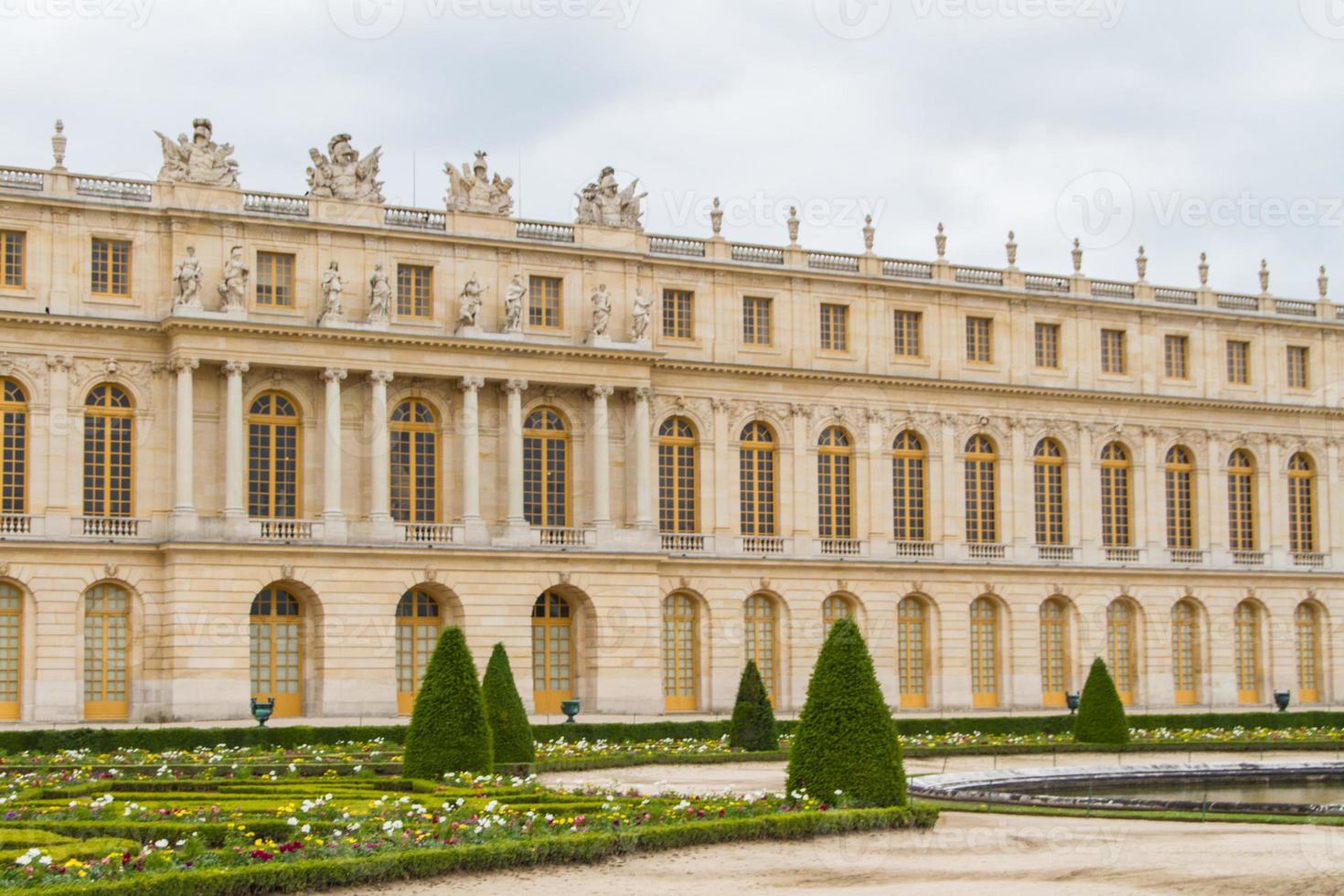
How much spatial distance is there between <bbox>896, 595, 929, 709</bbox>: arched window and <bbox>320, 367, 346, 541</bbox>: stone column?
16.8m

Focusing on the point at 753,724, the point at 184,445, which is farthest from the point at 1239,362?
the point at 184,445

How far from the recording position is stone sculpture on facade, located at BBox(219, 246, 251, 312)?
45688 mm

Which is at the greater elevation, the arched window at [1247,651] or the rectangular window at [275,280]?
the rectangular window at [275,280]

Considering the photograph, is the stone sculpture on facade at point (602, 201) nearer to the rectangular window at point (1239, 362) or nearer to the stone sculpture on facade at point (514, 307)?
the stone sculpture on facade at point (514, 307)

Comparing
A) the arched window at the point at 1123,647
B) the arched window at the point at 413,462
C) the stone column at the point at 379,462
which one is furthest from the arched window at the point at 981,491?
the stone column at the point at 379,462

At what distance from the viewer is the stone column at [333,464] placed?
46.5 m

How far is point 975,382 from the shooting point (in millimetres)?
56188

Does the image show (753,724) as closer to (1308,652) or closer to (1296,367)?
(1308,652)

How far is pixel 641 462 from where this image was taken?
50469 mm

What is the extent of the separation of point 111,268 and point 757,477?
18.4 m

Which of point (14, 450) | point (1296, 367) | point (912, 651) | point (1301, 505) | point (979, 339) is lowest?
point (912, 651)

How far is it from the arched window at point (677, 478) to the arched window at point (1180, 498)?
53.6 ft

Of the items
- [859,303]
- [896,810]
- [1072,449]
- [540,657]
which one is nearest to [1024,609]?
[1072,449]

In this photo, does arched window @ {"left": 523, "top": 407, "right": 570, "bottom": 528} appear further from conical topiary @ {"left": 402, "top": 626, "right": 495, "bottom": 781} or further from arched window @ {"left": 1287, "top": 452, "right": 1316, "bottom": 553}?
arched window @ {"left": 1287, "top": 452, "right": 1316, "bottom": 553}
